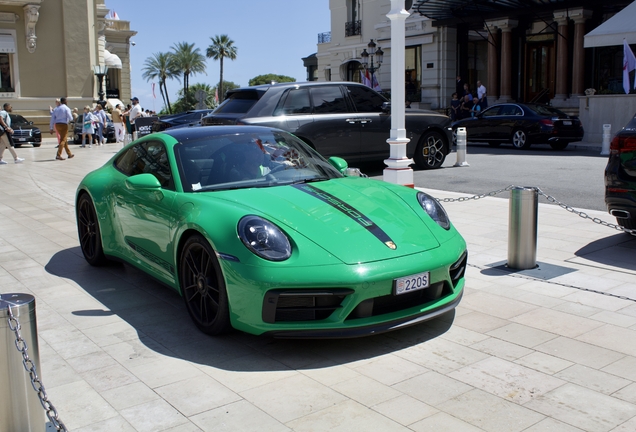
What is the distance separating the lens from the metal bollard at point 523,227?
19.4ft

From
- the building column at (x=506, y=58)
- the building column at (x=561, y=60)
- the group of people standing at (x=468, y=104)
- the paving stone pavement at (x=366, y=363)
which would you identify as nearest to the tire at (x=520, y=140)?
the group of people standing at (x=468, y=104)

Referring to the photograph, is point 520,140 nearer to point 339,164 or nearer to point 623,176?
point 623,176

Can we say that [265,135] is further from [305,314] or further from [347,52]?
[347,52]

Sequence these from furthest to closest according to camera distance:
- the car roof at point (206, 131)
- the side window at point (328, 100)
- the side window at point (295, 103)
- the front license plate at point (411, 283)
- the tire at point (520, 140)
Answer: the tire at point (520, 140) < the side window at point (328, 100) < the side window at point (295, 103) < the car roof at point (206, 131) < the front license plate at point (411, 283)

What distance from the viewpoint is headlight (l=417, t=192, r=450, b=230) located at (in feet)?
16.2

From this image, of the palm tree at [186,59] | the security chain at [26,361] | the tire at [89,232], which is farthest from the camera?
the palm tree at [186,59]

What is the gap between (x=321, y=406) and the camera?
11.5 feet

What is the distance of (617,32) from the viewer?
20.8 meters

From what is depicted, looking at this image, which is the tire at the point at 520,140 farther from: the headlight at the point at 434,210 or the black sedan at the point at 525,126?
the headlight at the point at 434,210

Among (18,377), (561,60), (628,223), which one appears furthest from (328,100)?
(561,60)

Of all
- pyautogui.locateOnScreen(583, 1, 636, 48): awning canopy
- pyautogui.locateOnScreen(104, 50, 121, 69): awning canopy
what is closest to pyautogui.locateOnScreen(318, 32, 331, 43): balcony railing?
pyautogui.locateOnScreen(104, 50, 121, 69): awning canopy

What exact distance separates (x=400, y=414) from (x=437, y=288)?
1220 millimetres

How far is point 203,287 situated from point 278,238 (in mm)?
675

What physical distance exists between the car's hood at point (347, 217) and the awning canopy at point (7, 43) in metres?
32.6
